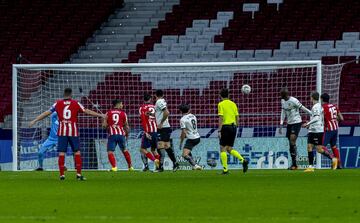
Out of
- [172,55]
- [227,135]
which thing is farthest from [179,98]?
[227,135]

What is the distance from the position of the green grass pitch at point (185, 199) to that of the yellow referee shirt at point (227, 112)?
6.51ft

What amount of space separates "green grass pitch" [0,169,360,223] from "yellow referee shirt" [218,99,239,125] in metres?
1.98

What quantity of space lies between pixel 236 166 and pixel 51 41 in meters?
13.5

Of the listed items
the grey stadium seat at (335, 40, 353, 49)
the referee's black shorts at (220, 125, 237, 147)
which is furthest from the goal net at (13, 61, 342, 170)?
the referee's black shorts at (220, 125, 237, 147)

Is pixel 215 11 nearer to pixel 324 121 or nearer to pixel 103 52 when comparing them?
pixel 103 52

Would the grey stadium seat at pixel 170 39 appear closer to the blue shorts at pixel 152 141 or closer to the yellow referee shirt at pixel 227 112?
the blue shorts at pixel 152 141

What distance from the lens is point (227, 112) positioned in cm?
2256

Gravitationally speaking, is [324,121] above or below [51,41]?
below

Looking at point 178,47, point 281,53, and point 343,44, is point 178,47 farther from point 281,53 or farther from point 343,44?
point 343,44

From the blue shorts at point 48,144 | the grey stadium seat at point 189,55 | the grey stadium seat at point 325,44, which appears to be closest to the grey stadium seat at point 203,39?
the grey stadium seat at point 189,55

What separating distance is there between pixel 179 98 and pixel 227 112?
8.87 metres

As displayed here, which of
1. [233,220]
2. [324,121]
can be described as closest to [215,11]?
[324,121]

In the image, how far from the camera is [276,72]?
3028cm

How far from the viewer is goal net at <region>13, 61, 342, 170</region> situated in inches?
1099
